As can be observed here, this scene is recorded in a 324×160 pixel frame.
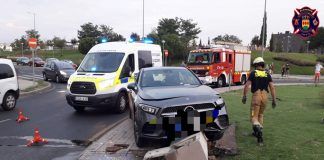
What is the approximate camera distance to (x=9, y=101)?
563 inches

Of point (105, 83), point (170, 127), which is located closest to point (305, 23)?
point (105, 83)

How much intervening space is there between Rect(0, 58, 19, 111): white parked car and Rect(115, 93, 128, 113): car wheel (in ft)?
13.7

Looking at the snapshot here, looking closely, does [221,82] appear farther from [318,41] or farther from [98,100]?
[318,41]

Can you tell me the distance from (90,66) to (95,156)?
6603 mm

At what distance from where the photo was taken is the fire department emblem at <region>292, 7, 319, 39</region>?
56.2ft

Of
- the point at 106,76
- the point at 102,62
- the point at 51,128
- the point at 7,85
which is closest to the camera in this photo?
the point at 51,128

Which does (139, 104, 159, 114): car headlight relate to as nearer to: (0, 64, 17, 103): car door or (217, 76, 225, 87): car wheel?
(0, 64, 17, 103): car door

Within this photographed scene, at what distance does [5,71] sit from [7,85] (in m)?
0.50

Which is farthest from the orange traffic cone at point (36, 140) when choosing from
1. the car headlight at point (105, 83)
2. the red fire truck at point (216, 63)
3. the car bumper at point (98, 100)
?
the red fire truck at point (216, 63)

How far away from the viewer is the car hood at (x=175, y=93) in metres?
7.39

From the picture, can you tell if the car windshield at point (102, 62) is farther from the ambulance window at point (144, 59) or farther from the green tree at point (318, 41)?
the green tree at point (318, 41)

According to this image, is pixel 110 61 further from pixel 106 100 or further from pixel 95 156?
pixel 95 156

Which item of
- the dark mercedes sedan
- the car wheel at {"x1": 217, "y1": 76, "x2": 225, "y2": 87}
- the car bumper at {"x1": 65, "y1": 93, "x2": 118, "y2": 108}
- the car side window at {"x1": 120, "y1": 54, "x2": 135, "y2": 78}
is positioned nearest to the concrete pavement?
the dark mercedes sedan

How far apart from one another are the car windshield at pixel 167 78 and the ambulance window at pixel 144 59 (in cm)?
477
